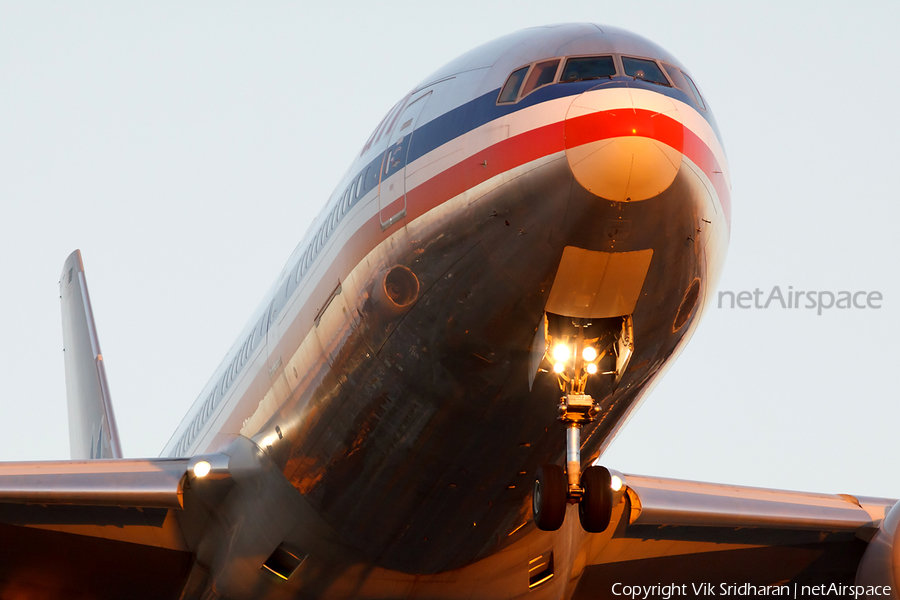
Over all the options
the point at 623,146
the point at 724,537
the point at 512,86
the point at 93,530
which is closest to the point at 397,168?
the point at 512,86

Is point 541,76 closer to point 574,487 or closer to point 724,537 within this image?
point 574,487

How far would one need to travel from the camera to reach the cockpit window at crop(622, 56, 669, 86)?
8188 mm

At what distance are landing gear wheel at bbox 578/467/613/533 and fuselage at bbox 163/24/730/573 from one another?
0.91m

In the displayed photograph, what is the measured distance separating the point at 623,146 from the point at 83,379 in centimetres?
1848

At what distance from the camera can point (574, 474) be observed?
8.55 meters

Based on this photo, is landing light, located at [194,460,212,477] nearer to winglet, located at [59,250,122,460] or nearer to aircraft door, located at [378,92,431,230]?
aircraft door, located at [378,92,431,230]

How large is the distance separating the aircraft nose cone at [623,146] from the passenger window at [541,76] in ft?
2.16

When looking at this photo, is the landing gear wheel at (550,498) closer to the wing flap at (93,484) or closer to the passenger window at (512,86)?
the passenger window at (512,86)

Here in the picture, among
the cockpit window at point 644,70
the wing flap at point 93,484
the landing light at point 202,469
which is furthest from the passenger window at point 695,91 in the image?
the wing flap at point 93,484

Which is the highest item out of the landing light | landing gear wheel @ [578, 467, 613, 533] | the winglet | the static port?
the winglet

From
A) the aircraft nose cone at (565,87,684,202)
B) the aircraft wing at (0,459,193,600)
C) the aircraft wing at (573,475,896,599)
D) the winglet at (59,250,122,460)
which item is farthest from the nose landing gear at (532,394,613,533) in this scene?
the winglet at (59,250,122,460)

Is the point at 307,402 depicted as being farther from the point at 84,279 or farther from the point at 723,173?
the point at 84,279

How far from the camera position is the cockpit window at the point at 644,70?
8.19m

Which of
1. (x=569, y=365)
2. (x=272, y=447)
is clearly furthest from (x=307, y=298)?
(x=569, y=365)
